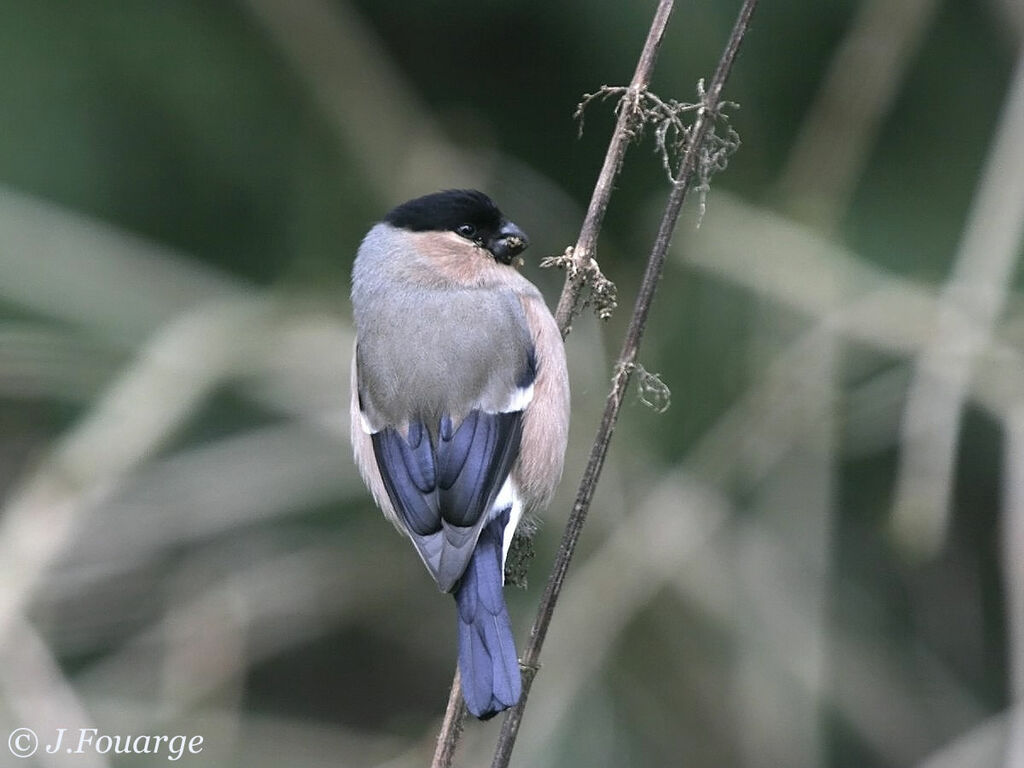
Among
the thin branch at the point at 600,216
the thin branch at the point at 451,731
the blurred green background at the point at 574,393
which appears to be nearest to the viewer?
the thin branch at the point at 451,731

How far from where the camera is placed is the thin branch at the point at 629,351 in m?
2.19

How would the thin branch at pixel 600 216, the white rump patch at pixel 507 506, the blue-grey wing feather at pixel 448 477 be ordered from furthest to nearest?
the white rump patch at pixel 507 506, the blue-grey wing feather at pixel 448 477, the thin branch at pixel 600 216

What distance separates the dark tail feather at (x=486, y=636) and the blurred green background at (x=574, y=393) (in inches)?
37.2

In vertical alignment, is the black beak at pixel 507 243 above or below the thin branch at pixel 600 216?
below

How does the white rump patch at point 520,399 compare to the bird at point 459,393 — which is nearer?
the bird at point 459,393

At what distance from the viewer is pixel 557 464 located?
2.98m

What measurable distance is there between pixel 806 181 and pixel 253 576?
6.72ft

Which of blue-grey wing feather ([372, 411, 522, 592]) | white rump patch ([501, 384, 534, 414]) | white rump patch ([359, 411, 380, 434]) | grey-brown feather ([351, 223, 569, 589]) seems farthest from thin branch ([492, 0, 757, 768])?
white rump patch ([359, 411, 380, 434])

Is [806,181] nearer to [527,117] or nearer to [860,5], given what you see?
[860,5]

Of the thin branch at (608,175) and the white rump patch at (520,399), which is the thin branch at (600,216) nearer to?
the thin branch at (608,175)

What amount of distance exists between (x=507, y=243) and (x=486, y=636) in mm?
1230

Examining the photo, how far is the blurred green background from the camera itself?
11.4 ft

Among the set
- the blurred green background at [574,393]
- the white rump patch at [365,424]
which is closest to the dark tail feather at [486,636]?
the white rump patch at [365,424]

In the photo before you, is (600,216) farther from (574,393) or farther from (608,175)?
(574,393)
